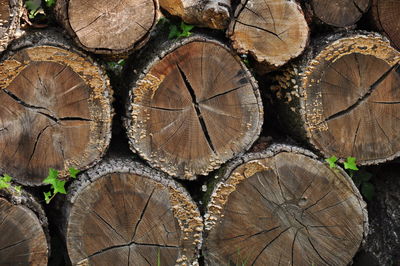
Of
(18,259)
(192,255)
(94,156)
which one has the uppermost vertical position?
(94,156)

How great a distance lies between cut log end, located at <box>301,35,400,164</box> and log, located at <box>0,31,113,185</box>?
1338mm

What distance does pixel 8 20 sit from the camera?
309cm

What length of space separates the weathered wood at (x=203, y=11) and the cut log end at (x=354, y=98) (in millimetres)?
650

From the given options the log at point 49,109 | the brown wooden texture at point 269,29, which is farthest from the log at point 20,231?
the brown wooden texture at point 269,29

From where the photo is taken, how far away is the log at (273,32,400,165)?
3.50m

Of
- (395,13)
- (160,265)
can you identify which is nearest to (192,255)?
(160,265)

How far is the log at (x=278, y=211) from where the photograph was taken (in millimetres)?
3469

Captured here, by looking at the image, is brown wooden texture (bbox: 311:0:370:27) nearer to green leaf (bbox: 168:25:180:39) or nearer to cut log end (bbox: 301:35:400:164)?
cut log end (bbox: 301:35:400:164)

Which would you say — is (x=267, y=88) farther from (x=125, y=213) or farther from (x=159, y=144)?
(x=125, y=213)

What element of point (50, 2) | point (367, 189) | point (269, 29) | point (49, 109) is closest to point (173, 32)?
point (269, 29)

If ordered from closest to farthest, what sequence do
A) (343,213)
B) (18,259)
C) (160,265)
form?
(18,259) → (160,265) → (343,213)

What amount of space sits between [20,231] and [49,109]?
2.40 feet

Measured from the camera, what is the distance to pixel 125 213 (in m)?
3.32

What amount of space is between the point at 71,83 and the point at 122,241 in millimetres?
1006
